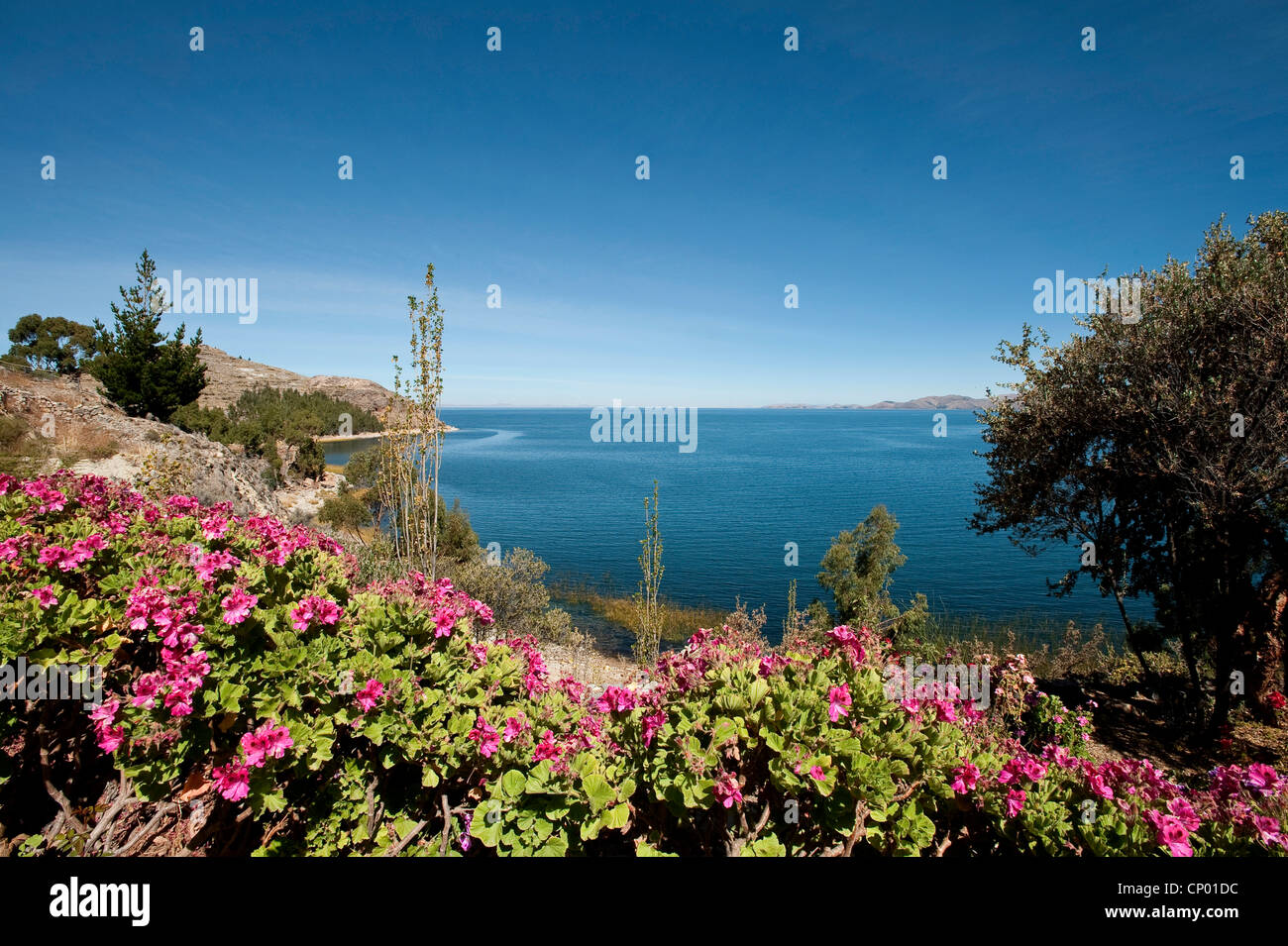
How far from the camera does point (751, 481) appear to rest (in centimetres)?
5934

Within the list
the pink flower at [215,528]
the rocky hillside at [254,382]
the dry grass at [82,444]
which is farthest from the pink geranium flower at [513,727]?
the rocky hillside at [254,382]

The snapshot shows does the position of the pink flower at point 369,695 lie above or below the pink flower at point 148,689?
below

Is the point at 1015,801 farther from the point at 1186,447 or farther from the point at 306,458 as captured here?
the point at 306,458

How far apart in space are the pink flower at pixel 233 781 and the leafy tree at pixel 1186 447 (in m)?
10.6

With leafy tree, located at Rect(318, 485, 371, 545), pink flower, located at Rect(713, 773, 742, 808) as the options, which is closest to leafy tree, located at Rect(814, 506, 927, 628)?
pink flower, located at Rect(713, 773, 742, 808)

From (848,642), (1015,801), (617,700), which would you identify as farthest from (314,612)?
(1015,801)

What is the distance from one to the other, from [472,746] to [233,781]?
37.0 inches

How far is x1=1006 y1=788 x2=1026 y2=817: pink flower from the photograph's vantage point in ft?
7.36

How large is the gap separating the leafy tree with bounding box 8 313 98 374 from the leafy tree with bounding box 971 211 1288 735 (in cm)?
6422

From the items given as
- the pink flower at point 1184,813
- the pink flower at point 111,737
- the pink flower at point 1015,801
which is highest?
the pink flower at point 111,737

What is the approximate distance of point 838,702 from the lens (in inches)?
94.8

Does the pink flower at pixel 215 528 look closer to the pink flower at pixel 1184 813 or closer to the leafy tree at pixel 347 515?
the pink flower at pixel 1184 813

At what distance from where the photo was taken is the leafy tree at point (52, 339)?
4541cm
